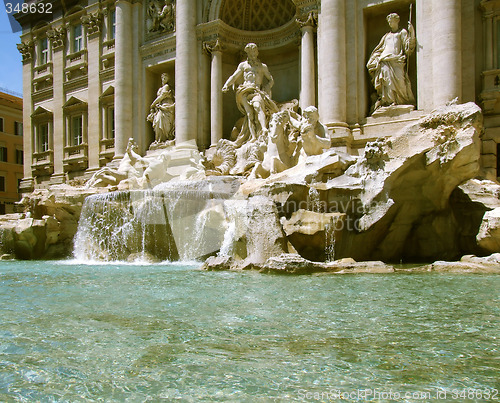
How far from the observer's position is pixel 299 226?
285 inches

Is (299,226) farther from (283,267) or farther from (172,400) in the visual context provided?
(172,400)

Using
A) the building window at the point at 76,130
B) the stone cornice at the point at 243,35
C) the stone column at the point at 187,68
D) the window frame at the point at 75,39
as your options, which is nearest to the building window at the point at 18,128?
the building window at the point at 76,130

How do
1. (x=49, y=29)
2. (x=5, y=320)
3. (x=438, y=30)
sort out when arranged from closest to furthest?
(x=5, y=320), (x=438, y=30), (x=49, y=29)

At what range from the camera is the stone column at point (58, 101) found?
22.2m

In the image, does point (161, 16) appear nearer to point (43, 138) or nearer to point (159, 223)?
point (43, 138)

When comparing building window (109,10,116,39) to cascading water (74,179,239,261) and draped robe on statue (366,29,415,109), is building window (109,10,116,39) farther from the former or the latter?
draped robe on statue (366,29,415,109)

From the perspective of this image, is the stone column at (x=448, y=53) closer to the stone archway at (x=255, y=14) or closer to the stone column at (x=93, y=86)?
the stone archway at (x=255, y=14)

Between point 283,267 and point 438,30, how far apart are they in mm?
8951

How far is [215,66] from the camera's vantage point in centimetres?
1650

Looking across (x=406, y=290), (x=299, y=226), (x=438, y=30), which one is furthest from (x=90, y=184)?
(x=406, y=290)

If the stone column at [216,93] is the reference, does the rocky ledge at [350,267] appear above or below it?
below

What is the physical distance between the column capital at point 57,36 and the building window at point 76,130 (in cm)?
368

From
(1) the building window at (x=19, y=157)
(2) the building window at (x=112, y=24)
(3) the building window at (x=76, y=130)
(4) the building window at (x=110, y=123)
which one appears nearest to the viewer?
(2) the building window at (x=112, y=24)

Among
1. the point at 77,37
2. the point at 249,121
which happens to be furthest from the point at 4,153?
the point at 249,121
